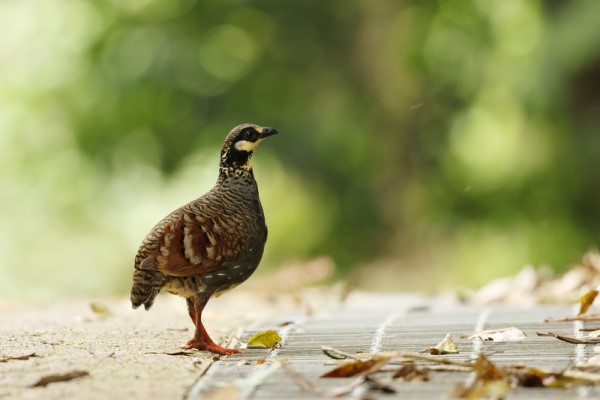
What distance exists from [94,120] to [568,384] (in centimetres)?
1097

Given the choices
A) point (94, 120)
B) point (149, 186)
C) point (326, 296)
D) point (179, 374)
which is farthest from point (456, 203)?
point (179, 374)

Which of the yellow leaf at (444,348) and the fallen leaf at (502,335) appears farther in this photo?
the fallen leaf at (502,335)

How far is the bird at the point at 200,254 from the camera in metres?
4.32

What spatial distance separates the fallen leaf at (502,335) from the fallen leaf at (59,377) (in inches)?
67.7

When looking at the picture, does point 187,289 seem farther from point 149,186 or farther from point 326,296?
point 149,186

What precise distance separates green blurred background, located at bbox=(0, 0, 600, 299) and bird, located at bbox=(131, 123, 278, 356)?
7920mm

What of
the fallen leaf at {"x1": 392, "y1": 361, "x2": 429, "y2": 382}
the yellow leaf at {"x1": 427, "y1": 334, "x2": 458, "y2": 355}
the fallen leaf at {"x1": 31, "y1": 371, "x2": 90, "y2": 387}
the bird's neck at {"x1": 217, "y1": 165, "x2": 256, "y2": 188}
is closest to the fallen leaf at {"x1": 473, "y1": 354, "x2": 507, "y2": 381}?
the fallen leaf at {"x1": 392, "y1": 361, "x2": 429, "y2": 382}

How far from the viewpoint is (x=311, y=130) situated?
43.5 feet

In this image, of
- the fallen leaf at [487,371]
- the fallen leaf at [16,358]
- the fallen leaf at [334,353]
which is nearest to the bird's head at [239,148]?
the fallen leaf at [334,353]

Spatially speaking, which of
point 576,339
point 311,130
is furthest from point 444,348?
point 311,130

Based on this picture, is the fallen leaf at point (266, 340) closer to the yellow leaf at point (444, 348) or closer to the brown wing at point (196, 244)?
the brown wing at point (196, 244)

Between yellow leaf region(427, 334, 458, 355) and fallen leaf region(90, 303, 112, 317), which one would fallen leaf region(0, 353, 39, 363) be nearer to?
yellow leaf region(427, 334, 458, 355)

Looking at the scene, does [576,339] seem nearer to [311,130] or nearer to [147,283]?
[147,283]

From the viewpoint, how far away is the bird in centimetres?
432
